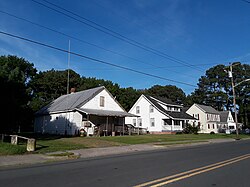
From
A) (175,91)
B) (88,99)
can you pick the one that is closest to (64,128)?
(88,99)

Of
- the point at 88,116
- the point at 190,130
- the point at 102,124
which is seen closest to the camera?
the point at 88,116

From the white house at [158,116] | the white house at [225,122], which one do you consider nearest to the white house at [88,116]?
the white house at [158,116]

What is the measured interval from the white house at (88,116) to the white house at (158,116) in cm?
1289

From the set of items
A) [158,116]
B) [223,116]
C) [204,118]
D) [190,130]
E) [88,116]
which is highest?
[223,116]

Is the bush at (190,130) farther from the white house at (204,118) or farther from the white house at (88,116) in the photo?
the white house at (204,118)

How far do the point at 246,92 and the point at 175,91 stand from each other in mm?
23567

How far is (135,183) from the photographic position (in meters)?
6.88

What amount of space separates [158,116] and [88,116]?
19.4 metres

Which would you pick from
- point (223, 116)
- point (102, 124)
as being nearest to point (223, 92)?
point (223, 116)

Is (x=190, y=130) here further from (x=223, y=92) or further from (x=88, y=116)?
(x=223, y=92)

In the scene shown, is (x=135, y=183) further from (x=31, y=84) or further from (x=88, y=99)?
(x=31, y=84)

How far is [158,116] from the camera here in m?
47.4

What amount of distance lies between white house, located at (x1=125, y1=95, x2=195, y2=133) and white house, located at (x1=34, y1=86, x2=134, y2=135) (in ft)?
42.3

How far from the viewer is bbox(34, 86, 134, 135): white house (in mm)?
30703
